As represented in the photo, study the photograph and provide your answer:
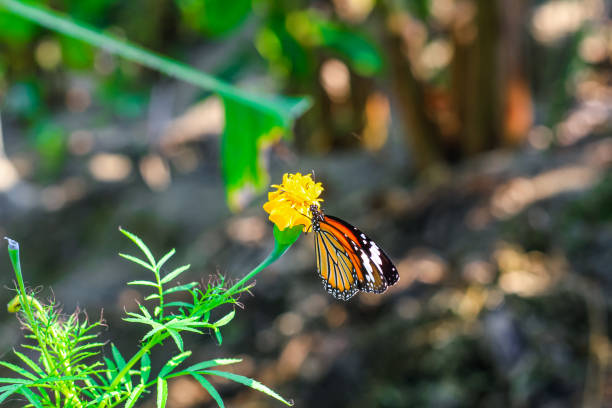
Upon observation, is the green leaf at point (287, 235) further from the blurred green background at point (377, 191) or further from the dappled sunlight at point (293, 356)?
the dappled sunlight at point (293, 356)

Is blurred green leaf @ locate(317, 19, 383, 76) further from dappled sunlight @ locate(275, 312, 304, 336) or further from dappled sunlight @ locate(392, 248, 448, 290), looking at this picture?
dappled sunlight @ locate(275, 312, 304, 336)

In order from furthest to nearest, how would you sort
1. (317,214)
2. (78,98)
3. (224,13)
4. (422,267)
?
(78,98), (224,13), (422,267), (317,214)

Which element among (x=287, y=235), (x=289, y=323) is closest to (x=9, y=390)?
(x=287, y=235)

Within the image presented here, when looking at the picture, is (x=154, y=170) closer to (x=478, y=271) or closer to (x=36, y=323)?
(x=478, y=271)

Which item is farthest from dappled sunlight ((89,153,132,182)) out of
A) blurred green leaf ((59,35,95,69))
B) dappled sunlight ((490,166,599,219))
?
dappled sunlight ((490,166,599,219))

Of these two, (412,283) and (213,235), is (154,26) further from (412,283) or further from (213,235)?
(412,283)

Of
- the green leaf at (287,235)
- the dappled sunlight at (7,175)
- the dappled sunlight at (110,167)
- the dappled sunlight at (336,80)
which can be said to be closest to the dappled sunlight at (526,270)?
the green leaf at (287,235)
